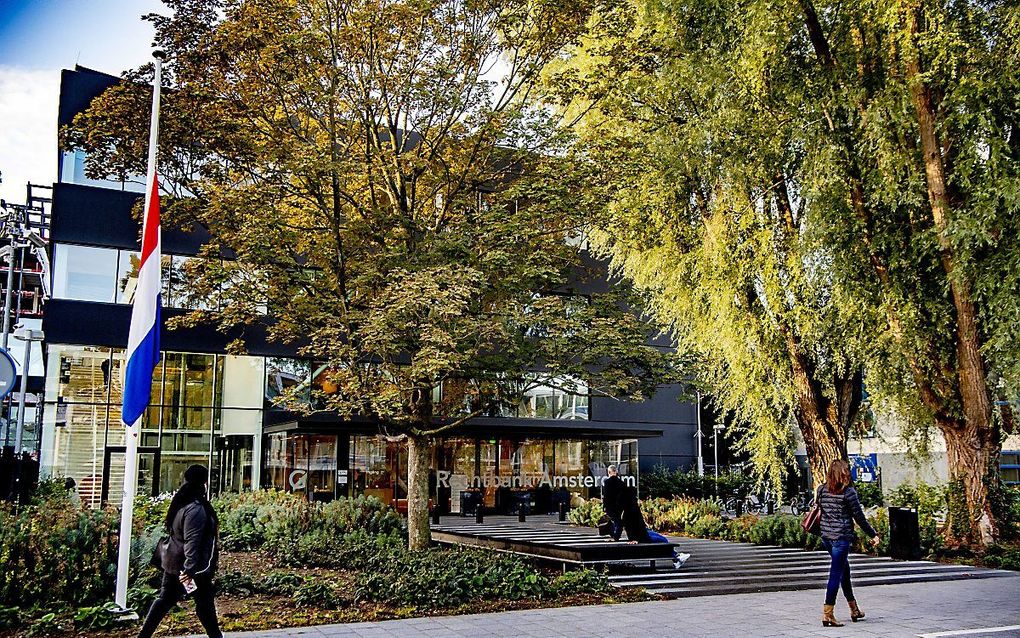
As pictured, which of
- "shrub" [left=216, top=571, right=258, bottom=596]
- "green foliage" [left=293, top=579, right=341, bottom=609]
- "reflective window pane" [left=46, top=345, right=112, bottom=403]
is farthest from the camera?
"reflective window pane" [left=46, top=345, right=112, bottom=403]

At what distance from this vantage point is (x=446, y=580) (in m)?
11.6

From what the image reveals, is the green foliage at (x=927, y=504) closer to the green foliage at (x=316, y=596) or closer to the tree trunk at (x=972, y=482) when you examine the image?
the tree trunk at (x=972, y=482)

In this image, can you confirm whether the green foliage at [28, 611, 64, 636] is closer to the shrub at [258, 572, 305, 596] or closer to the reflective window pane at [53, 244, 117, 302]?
the shrub at [258, 572, 305, 596]

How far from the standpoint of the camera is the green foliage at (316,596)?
1086 cm

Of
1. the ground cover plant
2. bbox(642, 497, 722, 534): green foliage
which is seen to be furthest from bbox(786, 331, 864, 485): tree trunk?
the ground cover plant

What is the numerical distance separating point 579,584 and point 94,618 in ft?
21.2

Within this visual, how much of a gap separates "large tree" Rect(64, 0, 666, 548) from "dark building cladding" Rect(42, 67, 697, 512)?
31.7ft

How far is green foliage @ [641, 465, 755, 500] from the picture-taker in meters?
36.4

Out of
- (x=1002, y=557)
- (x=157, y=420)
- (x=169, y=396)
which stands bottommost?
(x=1002, y=557)

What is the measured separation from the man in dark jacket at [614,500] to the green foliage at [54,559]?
906 centimetres

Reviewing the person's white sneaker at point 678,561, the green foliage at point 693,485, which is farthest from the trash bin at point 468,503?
the person's white sneaker at point 678,561

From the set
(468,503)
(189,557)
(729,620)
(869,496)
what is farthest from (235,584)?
(869,496)

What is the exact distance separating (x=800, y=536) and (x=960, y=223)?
29.6ft

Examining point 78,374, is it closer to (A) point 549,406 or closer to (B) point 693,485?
(A) point 549,406
